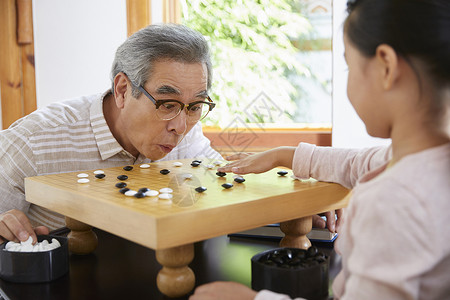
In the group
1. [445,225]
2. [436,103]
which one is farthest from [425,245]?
[436,103]

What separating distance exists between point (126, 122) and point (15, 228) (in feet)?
1.82

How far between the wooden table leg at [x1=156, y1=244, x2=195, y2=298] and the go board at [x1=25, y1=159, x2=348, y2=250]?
0.26ft

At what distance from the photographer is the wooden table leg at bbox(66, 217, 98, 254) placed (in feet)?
3.59

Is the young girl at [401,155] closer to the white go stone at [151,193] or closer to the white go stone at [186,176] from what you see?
the white go stone at [151,193]

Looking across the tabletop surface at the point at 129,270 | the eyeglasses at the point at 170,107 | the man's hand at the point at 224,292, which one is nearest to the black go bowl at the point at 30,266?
the tabletop surface at the point at 129,270

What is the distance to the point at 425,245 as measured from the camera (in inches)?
22.3

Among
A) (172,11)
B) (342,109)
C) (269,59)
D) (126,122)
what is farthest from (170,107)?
(172,11)

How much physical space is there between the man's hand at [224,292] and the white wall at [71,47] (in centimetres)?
261

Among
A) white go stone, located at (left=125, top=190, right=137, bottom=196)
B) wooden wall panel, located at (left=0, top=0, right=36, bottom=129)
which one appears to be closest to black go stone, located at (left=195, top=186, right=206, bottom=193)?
white go stone, located at (left=125, top=190, right=137, bottom=196)

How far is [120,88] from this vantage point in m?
1.53

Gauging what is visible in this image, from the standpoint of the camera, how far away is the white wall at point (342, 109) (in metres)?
2.37

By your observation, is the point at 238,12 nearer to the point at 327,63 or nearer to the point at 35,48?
the point at 327,63

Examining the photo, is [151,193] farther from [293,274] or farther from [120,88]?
[120,88]

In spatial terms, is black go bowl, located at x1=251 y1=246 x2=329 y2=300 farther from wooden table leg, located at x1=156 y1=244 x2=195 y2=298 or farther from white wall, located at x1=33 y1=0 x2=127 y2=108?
white wall, located at x1=33 y1=0 x2=127 y2=108
